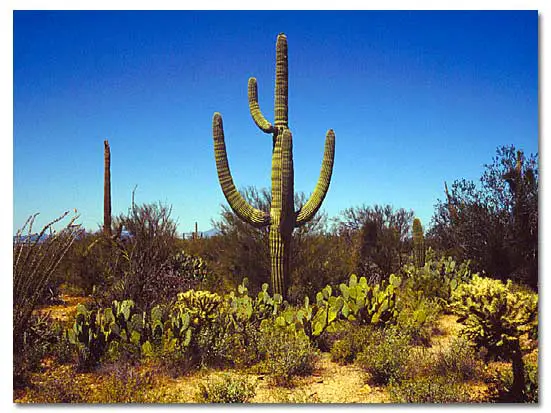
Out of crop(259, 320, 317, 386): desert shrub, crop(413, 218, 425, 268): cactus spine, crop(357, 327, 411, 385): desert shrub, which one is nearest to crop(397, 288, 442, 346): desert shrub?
crop(357, 327, 411, 385): desert shrub

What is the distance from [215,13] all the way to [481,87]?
2.62 metres

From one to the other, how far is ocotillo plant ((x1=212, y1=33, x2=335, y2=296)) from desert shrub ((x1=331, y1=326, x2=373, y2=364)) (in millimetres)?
1412

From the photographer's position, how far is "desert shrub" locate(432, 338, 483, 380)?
4.63 meters

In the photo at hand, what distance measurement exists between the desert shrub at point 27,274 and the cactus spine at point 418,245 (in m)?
6.54

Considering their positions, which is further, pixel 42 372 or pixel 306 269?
pixel 306 269

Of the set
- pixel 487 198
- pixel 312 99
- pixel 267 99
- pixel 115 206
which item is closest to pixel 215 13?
pixel 312 99

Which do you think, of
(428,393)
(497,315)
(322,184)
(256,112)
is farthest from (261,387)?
(256,112)

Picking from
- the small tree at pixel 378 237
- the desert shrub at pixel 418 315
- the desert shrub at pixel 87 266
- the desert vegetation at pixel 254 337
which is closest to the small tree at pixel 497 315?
the desert vegetation at pixel 254 337

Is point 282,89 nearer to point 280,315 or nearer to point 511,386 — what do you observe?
point 280,315

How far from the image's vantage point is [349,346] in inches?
208

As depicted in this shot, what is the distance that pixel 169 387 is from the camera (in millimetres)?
4551

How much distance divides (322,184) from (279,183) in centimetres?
58

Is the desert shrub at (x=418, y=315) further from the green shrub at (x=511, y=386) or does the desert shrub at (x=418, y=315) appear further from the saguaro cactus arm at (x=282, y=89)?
the saguaro cactus arm at (x=282, y=89)

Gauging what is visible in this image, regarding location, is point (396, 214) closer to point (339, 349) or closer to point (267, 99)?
point (267, 99)
